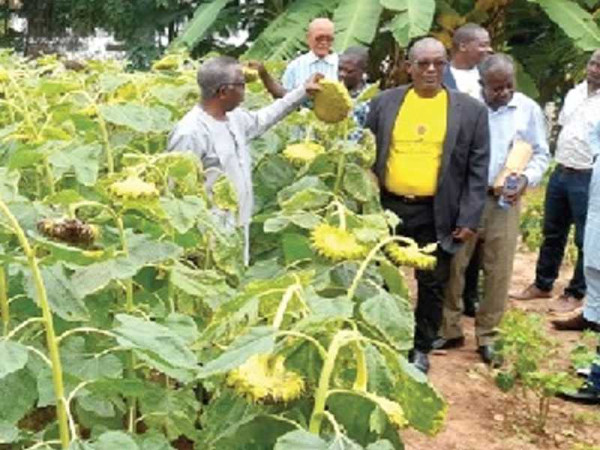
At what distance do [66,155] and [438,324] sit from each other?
2.37m

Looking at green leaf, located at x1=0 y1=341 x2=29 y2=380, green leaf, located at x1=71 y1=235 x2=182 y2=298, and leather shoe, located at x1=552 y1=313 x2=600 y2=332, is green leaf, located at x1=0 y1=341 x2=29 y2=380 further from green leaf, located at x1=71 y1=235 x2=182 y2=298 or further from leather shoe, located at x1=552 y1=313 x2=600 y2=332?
leather shoe, located at x1=552 y1=313 x2=600 y2=332

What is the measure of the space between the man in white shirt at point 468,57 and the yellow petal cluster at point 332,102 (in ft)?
5.06

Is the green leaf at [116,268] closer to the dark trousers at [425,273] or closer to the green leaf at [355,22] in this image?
the dark trousers at [425,273]

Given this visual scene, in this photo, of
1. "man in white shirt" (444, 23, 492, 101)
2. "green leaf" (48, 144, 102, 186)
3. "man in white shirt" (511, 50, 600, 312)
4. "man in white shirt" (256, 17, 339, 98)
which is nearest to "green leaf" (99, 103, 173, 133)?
"green leaf" (48, 144, 102, 186)

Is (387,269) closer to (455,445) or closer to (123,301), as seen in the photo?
(123,301)

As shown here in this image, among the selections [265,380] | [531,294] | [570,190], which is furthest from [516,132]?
[265,380]

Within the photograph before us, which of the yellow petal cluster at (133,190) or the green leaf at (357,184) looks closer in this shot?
the yellow petal cluster at (133,190)

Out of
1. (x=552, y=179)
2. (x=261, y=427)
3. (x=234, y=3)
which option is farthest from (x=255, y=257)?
(x=234, y=3)

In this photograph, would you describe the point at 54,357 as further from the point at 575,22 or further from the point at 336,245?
the point at 575,22

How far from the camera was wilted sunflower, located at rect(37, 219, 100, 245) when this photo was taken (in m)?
1.85

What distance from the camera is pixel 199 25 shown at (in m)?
10.2

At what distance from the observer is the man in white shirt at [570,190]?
18.8 feet

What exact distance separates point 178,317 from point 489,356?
10.1ft

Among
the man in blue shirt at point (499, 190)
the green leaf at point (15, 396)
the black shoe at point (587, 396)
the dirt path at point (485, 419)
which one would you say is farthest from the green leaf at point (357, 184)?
the green leaf at point (15, 396)
